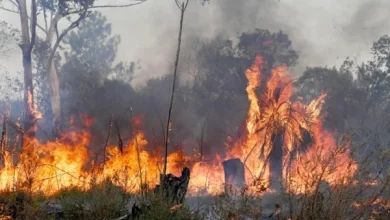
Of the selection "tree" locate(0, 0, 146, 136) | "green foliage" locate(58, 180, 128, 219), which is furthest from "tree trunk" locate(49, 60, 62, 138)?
"green foliage" locate(58, 180, 128, 219)

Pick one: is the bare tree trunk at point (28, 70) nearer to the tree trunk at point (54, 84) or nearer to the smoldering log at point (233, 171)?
the tree trunk at point (54, 84)

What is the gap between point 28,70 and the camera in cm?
1889

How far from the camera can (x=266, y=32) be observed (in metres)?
35.9

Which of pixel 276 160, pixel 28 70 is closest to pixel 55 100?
pixel 28 70

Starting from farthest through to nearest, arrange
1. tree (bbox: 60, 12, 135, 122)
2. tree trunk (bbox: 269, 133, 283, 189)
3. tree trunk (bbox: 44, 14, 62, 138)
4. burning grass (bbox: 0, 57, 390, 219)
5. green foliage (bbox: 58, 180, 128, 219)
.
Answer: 1. tree (bbox: 60, 12, 135, 122)
2. tree trunk (bbox: 44, 14, 62, 138)
3. tree trunk (bbox: 269, 133, 283, 189)
4. green foliage (bbox: 58, 180, 128, 219)
5. burning grass (bbox: 0, 57, 390, 219)

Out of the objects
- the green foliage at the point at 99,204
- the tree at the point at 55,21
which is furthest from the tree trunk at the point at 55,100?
the green foliage at the point at 99,204

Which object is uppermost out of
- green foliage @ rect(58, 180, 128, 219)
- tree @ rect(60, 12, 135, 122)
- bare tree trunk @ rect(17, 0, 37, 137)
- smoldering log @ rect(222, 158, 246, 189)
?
tree @ rect(60, 12, 135, 122)

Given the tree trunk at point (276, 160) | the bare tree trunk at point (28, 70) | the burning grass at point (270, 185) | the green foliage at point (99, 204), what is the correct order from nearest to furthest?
the burning grass at point (270, 185), the green foliage at point (99, 204), the tree trunk at point (276, 160), the bare tree trunk at point (28, 70)

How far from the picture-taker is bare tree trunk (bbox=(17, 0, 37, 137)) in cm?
1823

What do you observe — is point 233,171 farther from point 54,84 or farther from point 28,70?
point 54,84

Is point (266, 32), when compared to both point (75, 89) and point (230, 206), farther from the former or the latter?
point (230, 206)

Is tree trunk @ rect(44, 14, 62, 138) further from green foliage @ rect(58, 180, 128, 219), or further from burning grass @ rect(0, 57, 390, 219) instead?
green foliage @ rect(58, 180, 128, 219)

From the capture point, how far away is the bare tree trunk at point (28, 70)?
18.2 meters

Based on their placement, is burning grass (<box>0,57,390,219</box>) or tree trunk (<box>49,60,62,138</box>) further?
tree trunk (<box>49,60,62,138</box>)
